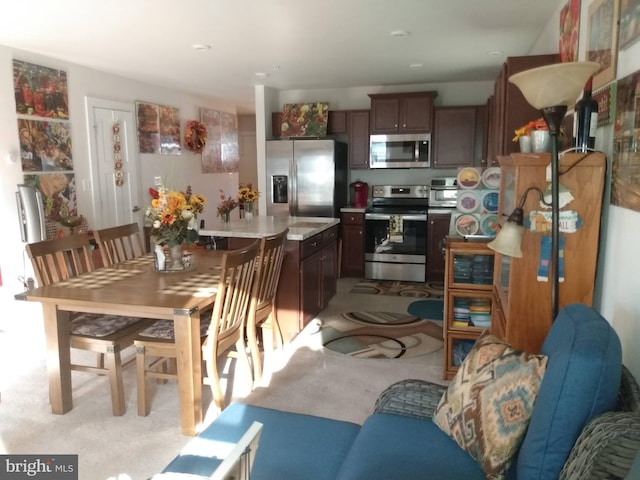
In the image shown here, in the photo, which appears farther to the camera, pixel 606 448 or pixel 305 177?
pixel 305 177

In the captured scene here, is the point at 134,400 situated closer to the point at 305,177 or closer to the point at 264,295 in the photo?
the point at 264,295

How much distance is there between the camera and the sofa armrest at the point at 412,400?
1.85 m

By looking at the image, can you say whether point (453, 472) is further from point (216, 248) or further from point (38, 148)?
point (38, 148)

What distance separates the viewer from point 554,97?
1617 millimetres

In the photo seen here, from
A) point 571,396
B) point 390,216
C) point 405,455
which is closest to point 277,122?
point 390,216

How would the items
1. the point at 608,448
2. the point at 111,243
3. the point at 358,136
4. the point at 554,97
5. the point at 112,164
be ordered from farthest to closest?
the point at 358,136 → the point at 112,164 → the point at 111,243 → the point at 554,97 → the point at 608,448

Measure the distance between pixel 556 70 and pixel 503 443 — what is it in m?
1.19

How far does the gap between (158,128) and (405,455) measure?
217 inches

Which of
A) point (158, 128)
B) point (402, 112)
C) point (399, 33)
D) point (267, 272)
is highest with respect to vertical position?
point (399, 33)

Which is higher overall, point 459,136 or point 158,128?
point 158,128

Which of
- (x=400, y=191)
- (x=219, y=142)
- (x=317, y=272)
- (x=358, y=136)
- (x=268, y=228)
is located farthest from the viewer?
(x=219, y=142)

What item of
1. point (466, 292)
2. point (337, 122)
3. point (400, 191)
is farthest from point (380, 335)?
point (337, 122)

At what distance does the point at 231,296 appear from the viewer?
8.29ft

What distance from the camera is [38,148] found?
4379 millimetres
